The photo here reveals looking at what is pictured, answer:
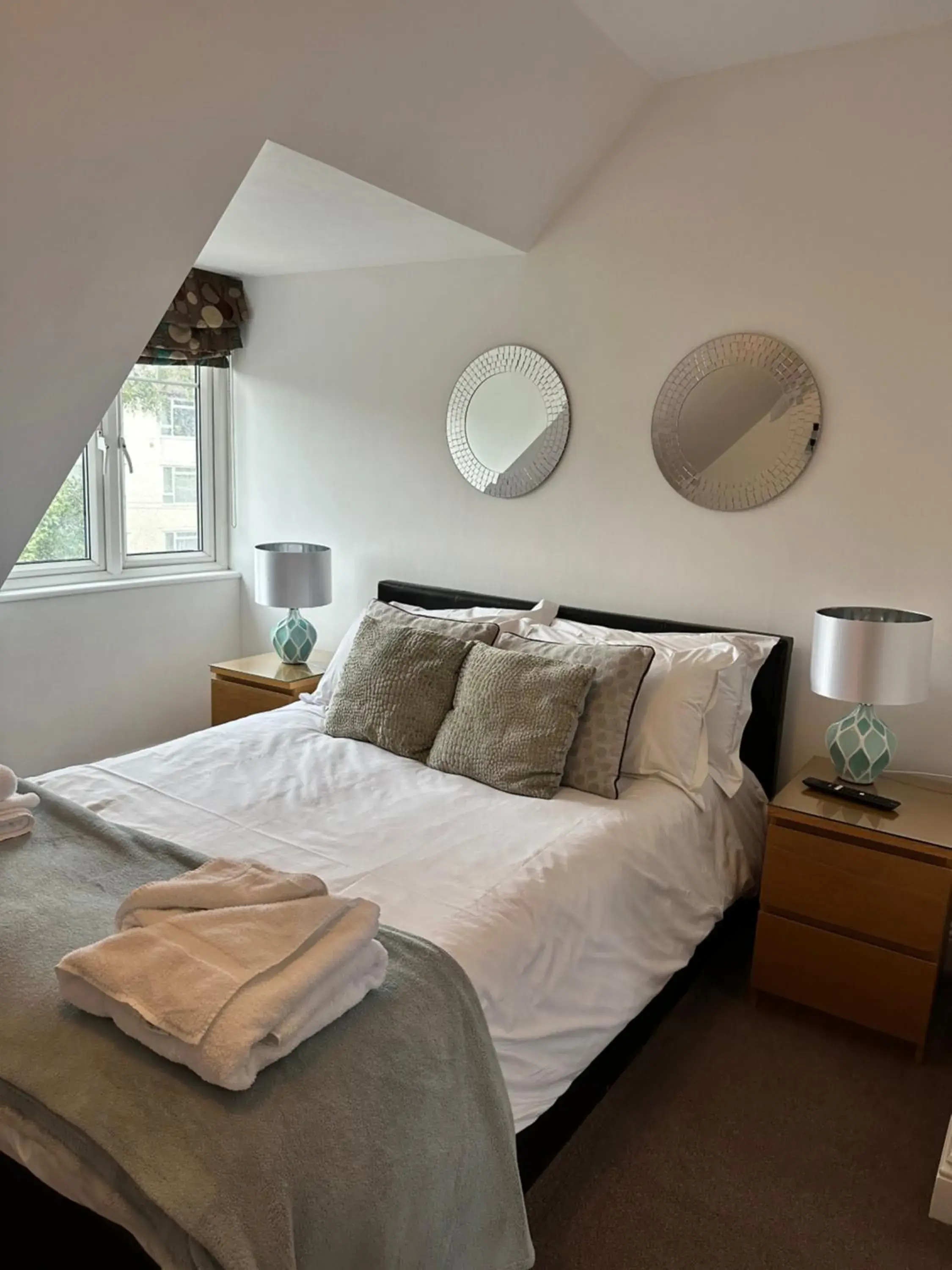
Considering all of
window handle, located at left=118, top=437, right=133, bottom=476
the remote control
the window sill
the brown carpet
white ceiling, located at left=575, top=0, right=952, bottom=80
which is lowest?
the brown carpet

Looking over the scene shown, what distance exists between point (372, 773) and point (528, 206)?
1891 millimetres

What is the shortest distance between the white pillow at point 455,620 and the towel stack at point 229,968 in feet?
4.90

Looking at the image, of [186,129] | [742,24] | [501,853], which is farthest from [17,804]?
[742,24]

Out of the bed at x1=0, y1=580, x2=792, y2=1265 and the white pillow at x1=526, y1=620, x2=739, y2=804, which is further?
the white pillow at x1=526, y1=620, x2=739, y2=804

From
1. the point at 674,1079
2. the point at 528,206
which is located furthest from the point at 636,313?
the point at 674,1079

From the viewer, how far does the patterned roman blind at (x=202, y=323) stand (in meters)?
3.84

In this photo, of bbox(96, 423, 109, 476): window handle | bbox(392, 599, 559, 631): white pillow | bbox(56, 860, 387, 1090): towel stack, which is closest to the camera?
bbox(56, 860, 387, 1090): towel stack

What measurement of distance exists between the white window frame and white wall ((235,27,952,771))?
66 centimetres

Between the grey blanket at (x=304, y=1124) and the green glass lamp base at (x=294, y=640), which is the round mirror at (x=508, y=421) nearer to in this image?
the green glass lamp base at (x=294, y=640)

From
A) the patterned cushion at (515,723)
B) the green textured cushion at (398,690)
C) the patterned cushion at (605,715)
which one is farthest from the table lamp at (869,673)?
the green textured cushion at (398,690)

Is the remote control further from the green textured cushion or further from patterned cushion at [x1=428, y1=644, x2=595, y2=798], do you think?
the green textured cushion

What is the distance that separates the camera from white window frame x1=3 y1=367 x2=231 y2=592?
12.4ft

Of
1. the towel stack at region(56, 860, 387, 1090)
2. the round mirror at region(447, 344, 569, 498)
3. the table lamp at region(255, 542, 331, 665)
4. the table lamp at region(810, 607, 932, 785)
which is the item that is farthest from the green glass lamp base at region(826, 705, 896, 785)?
the table lamp at region(255, 542, 331, 665)

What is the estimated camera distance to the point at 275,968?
1379 mm
